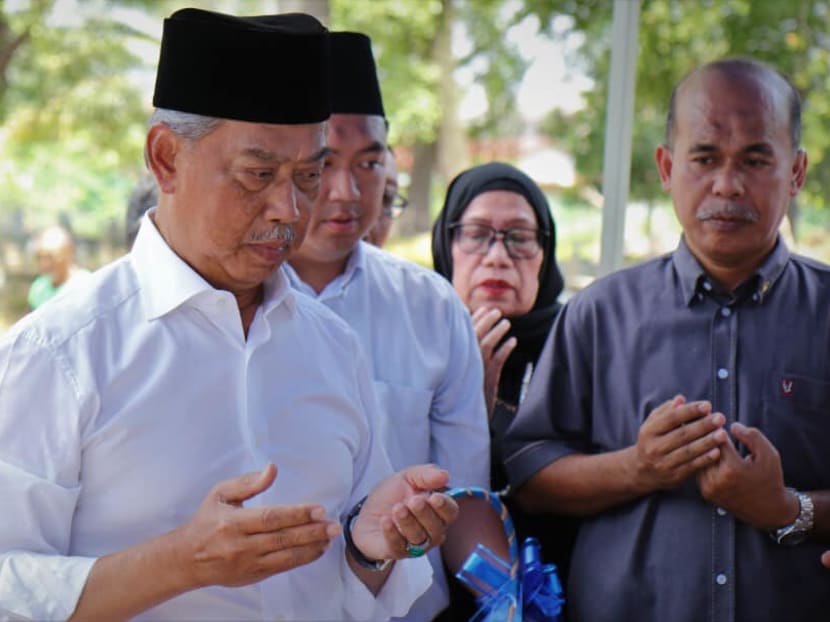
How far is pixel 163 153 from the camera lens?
59.1 inches

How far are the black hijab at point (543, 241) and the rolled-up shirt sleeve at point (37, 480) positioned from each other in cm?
158

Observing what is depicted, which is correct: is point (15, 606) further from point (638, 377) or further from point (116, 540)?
point (638, 377)

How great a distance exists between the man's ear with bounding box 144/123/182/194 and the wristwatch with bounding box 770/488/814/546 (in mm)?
1382

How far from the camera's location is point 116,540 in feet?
4.63

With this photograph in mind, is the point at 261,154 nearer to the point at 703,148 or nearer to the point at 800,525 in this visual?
the point at 703,148

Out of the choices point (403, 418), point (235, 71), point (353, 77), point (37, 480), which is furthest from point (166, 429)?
point (353, 77)

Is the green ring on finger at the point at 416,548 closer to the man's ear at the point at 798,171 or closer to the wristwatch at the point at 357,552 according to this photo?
the wristwatch at the point at 357,552

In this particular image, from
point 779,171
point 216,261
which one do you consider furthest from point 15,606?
point 779,171

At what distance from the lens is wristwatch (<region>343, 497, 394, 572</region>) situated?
1.61m

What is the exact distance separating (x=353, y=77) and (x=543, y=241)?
0.84 metres

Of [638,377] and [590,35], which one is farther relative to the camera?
[590,35]

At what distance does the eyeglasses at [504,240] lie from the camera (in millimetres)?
2664

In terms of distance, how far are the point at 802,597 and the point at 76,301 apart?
1552mm

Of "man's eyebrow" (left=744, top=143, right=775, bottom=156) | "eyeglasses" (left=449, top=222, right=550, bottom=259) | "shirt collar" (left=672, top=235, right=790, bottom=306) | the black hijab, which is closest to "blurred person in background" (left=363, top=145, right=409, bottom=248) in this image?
the black hijab
